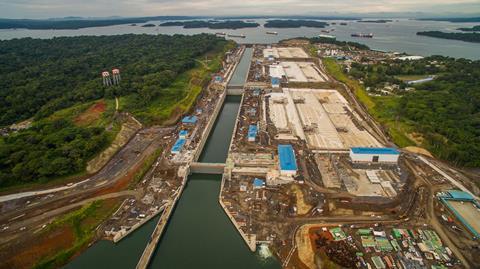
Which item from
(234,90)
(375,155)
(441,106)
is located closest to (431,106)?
(441,106)

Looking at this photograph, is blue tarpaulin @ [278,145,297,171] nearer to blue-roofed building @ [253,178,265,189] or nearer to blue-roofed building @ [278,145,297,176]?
blue-roofed building @ [278,145,297,176]

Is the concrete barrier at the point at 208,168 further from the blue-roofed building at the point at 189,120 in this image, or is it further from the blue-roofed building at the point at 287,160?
the blue-roofed building at the point at 189,120

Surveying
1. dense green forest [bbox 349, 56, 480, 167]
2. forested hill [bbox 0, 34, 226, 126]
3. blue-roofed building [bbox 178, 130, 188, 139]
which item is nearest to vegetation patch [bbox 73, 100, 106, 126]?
forested hill [bbox 0, 34, 226, 126]

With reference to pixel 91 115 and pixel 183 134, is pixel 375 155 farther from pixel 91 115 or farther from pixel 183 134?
pixel 91 115

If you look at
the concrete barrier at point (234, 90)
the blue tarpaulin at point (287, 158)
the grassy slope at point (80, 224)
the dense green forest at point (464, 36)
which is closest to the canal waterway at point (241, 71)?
the concrete barrier at point (234, 90)

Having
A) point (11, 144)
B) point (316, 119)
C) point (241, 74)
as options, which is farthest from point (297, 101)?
point (11, 144)

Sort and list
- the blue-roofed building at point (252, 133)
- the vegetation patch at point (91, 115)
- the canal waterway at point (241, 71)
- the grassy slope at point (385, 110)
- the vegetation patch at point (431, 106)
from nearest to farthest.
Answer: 1. the vegetation patch at point (431, 106)
2. the blue-roofed building at point (252, 133)
3. the grassy slope at point (385, 110)
4. the vegetation patch at point (91, 115)
5. the canal waterway at point (241, 71)
